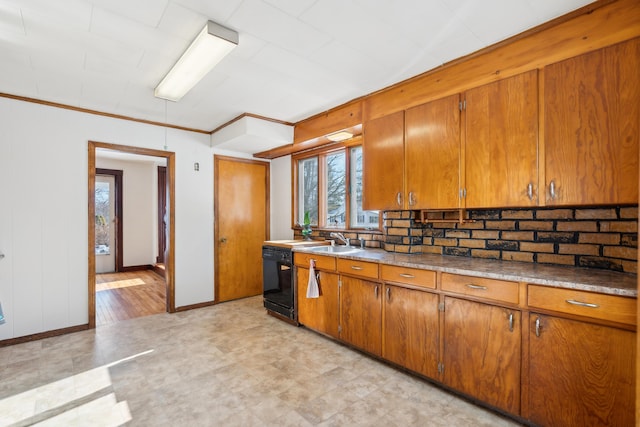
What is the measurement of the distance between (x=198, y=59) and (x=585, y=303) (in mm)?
2919

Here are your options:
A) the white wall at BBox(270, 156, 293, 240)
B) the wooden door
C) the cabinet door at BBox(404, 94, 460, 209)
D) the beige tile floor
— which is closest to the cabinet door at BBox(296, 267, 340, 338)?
the beige tile floor

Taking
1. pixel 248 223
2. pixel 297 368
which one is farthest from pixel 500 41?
pixel 248 223

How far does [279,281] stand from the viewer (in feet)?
12.4

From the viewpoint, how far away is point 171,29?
2025mm

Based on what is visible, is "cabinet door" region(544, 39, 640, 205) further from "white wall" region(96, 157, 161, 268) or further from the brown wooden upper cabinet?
"white wall" region(96, 157, 161, 268)

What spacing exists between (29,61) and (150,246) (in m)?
5.40

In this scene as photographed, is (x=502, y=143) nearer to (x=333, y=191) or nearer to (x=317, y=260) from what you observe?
(x=317, y=260)

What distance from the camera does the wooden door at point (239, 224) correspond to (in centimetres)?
460

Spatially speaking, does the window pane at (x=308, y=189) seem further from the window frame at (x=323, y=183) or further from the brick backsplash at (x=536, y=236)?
the brick backsplash at (x=536, y=236)

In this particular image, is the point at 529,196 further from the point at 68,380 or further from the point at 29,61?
the point at 29,61

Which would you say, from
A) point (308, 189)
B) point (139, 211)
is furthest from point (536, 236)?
point (139, 211)

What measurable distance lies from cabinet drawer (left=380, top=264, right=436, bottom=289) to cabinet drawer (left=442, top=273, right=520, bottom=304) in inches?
4.2

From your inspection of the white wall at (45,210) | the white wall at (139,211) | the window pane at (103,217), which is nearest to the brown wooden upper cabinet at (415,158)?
the white wall at (45,210)

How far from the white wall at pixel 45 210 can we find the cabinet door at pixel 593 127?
4.33m
